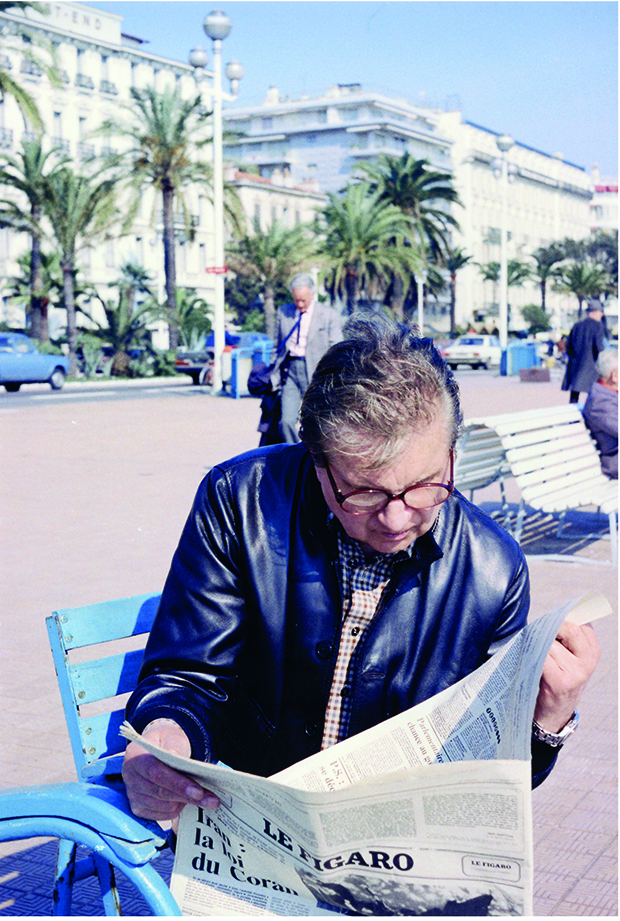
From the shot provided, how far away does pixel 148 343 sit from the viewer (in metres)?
36.3

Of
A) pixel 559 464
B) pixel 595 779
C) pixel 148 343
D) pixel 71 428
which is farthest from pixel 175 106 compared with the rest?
pixel 595 779

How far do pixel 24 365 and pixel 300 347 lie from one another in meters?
18.4

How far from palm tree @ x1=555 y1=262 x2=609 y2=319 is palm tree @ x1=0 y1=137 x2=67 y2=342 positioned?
48.8 metres

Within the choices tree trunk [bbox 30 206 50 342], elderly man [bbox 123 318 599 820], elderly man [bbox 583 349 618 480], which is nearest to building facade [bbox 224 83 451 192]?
tree trunk [bbox 30 206 50 342]

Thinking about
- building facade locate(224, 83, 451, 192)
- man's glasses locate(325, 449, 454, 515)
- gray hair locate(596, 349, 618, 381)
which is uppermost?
building facade locate(224, 83, 451, 192)

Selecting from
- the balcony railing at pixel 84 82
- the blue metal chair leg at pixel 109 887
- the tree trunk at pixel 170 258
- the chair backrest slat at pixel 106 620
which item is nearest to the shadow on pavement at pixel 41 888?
the chair backrest slat at pixel 106 620

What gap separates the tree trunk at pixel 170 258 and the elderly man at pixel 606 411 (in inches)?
1195

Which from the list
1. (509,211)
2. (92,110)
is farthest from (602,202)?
(92,110)

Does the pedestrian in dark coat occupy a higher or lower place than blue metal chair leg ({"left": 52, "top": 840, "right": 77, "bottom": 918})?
higher

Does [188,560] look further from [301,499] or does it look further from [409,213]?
[409,213]

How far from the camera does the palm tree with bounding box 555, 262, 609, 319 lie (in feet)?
258

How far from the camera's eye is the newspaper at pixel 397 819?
1348mm

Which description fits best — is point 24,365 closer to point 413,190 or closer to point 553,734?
point 553,734

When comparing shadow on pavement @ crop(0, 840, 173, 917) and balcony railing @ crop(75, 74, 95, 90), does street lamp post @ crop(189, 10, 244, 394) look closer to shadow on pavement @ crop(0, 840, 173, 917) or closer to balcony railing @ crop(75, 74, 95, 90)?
shadow on pavement @ crop(0, 840, 173, 917)
